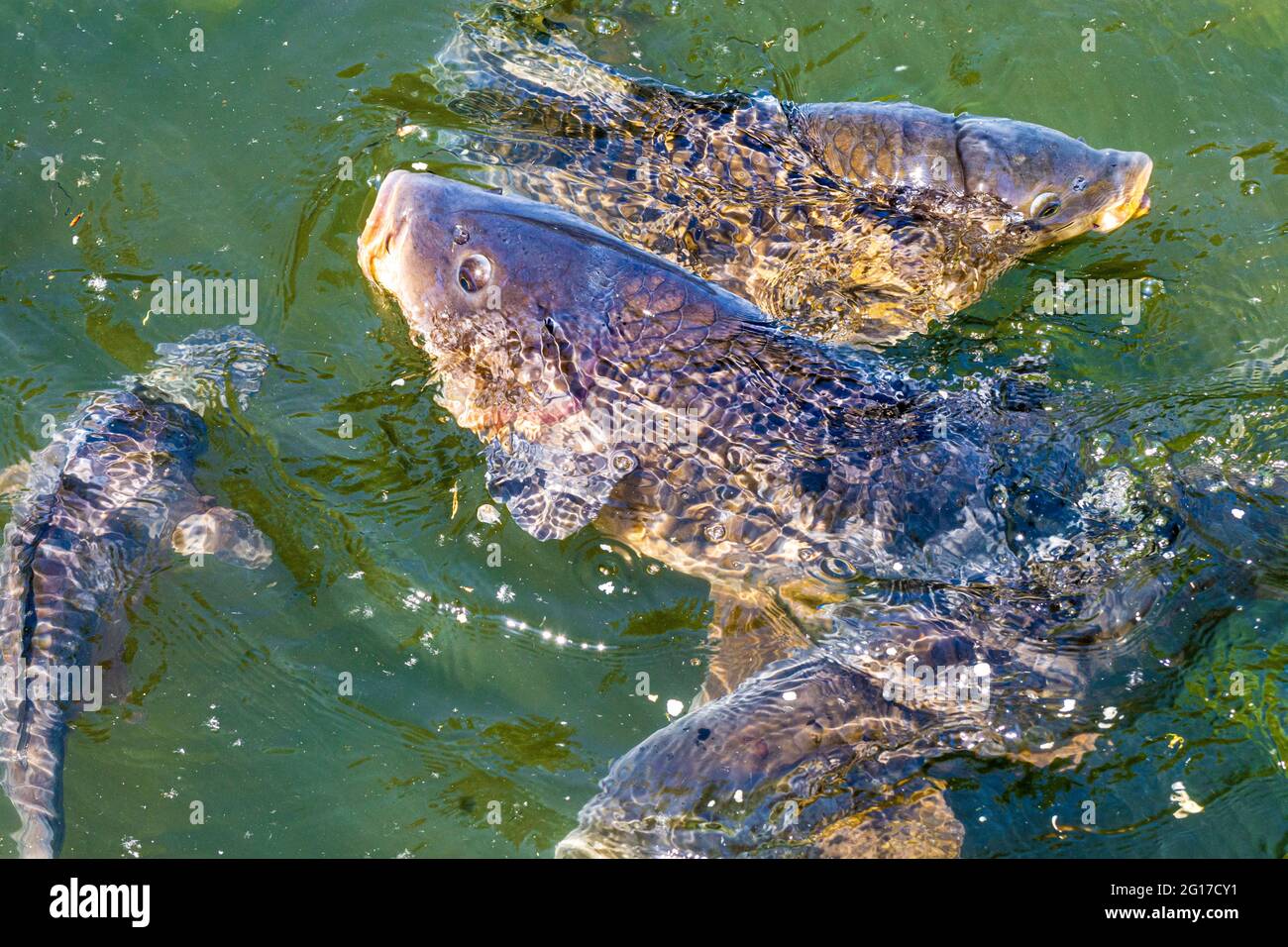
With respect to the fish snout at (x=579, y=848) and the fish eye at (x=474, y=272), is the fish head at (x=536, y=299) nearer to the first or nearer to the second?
the fish eye at (x=474, y=272)

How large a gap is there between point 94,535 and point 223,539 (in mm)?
593

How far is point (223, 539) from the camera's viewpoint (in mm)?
5672

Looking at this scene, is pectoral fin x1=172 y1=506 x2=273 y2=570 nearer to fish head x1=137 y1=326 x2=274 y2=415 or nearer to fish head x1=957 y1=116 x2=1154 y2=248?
fish head x1=137 y1=326 x2=274 y2=415

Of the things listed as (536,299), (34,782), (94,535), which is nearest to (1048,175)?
(536,299)

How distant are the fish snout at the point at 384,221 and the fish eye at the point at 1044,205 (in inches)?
144

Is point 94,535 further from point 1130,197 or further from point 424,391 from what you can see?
point 1130,197

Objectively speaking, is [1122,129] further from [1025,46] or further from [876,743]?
[876,743]

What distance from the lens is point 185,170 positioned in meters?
6.85

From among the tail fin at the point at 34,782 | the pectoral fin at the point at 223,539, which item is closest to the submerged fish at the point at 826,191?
the pectoral fin at the point at 223,539

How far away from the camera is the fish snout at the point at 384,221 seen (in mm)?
5527

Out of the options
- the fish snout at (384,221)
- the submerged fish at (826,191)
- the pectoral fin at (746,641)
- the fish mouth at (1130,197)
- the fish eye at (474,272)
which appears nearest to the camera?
the fish eye at (474,272)

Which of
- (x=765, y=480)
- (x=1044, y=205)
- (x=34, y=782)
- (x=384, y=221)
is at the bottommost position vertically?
(x=34, y=782)
